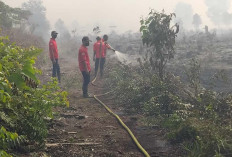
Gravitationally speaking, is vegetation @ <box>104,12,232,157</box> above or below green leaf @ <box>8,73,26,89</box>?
below

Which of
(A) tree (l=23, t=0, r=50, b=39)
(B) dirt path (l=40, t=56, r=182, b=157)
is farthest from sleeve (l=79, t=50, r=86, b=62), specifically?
(A) tree (l=23, t=0, r=50, b=39)

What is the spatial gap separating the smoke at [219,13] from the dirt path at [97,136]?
10683cm

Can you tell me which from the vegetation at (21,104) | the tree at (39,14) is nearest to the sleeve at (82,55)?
the vegetation at (21,104)

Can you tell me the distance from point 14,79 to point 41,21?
60.3m

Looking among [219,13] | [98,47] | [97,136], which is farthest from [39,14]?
[219,13]

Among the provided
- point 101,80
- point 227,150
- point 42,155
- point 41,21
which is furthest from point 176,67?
point 41,21

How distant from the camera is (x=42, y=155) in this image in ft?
11.6

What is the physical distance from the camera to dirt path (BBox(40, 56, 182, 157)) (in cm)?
411

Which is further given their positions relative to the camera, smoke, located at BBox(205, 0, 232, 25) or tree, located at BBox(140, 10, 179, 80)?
smoke, located at BBox(205, 0, 232, 25)

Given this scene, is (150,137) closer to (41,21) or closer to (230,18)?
(41,21)

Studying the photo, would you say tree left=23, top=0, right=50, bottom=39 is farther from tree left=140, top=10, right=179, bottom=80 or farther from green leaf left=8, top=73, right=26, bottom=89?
green leaf left=8, top=73, right=26, bottom=89

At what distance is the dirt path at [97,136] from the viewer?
4109mm

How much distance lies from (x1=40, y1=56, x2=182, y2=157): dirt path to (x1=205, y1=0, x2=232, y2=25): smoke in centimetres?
10683

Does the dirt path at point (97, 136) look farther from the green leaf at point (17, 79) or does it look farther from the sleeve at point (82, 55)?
the sleeve at point (82, 55)
